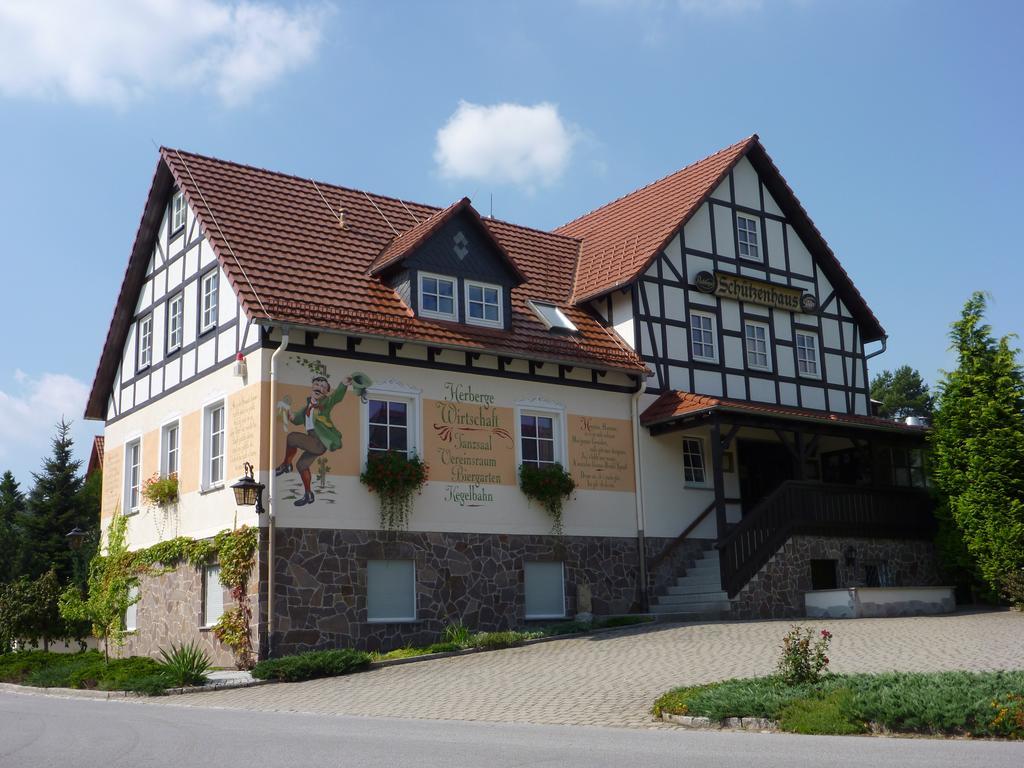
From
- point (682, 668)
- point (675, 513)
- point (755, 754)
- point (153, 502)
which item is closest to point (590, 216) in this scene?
point (675, 513)

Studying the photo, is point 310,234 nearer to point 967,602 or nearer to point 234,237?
point 234,237

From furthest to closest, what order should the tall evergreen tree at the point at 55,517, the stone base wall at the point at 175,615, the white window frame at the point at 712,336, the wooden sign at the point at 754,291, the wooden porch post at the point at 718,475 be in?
the tall evergreen tree at the point at 55,517 < the wooden sign at the point at 754,291 < the white window frame at the point at 712,336 < the wooden porch post at the point at 718,475 < the stone base wall at the point at 175,615

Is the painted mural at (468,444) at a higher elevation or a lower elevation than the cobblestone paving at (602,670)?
higher

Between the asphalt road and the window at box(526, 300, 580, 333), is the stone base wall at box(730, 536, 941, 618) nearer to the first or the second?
the window at box(526, 300, 580, 333)

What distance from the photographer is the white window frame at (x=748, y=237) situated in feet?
86.2

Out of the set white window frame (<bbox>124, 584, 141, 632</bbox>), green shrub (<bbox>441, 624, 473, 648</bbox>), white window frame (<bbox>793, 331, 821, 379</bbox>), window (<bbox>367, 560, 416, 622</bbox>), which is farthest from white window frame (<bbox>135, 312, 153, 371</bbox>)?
white window frame (<bbox>793, 331, 821, 379</bbox>)

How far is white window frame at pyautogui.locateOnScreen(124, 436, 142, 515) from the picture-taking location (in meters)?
23.6

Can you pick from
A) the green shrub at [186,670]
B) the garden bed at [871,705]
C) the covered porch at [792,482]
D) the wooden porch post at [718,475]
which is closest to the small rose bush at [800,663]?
the garden bed at [871,705]

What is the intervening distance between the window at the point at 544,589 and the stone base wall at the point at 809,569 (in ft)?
10.8

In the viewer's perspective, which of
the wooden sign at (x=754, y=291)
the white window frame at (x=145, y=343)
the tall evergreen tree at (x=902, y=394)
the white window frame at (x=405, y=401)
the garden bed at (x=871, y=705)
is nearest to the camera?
the garden bed at (x=871, y=705)

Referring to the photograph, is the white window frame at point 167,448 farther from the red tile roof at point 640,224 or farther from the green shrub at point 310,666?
the red tile roof at point 640,224

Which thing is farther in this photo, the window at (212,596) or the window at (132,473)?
the window at (132,473)

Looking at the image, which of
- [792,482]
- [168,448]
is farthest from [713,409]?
[168,448]

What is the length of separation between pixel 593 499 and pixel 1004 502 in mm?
8244
